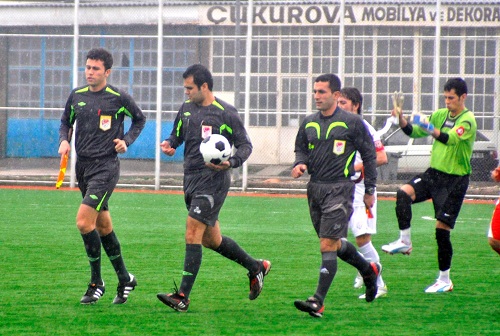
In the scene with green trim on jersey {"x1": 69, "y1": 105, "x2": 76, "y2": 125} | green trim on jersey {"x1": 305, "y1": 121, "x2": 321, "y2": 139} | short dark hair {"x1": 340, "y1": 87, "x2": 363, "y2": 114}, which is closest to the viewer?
green trim on jersey {"x1": 305, "y1": 121, "x2": 321, "y2": 139}

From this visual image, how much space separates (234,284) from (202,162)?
1.68 meters

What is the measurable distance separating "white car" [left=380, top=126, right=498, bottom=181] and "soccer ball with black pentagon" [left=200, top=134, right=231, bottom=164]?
1346 cm

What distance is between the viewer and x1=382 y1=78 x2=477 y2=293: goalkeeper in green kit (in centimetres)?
869

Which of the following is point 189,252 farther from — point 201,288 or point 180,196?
point 180,196

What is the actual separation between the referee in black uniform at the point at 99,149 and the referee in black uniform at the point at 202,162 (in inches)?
20.2

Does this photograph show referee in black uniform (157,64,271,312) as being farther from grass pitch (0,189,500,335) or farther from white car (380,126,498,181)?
white car (380,126,498,181)

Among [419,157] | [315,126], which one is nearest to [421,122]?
[315,126]

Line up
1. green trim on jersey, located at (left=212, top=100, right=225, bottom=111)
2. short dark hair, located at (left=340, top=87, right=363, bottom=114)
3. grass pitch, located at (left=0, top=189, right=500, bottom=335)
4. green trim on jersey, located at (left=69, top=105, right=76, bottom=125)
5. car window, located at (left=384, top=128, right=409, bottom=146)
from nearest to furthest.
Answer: grass pitch, located at (left=0, top=189, right=500, bottom=335), green trim on jersey, located at (left=212, top=100, right=225, bottom=111), green trim on jersey, located at (left=69, top=105, right=76, bottom=125), short dark hair, located at (left=340, top=87, right=363, bottom=114), car window, located at (left=384, top=128, right=409, bottom=146)

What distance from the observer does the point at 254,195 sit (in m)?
20.2

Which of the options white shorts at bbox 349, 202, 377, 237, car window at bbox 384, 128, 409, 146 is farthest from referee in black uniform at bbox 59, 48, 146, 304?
car window at bbox 384, 128, 409, 146

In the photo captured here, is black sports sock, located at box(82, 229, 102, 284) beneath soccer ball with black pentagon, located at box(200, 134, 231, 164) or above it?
beneath

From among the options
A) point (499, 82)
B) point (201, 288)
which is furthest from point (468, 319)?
point (499, 82)

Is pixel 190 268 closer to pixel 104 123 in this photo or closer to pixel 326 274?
pixel 326 274

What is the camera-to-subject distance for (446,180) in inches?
348
